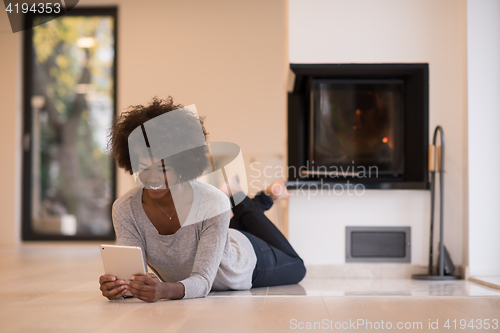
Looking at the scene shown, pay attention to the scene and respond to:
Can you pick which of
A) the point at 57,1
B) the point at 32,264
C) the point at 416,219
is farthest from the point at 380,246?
the point at 57,1

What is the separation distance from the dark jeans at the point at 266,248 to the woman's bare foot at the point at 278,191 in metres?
0.08

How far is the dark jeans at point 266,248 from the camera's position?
91.7 inches

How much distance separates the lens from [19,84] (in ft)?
18.2

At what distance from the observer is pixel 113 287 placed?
1.79 m

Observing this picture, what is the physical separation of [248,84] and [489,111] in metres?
2.85

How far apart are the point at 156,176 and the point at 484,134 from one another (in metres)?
2.05

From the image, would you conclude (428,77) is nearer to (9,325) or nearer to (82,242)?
(9,325)

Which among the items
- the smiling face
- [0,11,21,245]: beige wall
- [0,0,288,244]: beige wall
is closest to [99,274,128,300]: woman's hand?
the smiling face

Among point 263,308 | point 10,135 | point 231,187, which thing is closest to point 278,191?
point 231,187

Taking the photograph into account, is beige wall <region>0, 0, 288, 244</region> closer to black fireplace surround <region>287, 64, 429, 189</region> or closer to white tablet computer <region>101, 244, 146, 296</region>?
black fireplace surround <region>287, 64, 429, 189</region>

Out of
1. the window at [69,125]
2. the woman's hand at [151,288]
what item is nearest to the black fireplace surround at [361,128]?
the woman's hand at [151,288]

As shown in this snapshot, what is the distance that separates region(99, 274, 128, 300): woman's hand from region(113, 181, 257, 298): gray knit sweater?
0.49 feet

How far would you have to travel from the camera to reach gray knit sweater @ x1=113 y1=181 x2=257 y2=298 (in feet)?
5.94

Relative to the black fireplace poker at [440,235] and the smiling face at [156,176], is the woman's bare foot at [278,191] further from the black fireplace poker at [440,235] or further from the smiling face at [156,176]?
the smiling face at [156,176]
